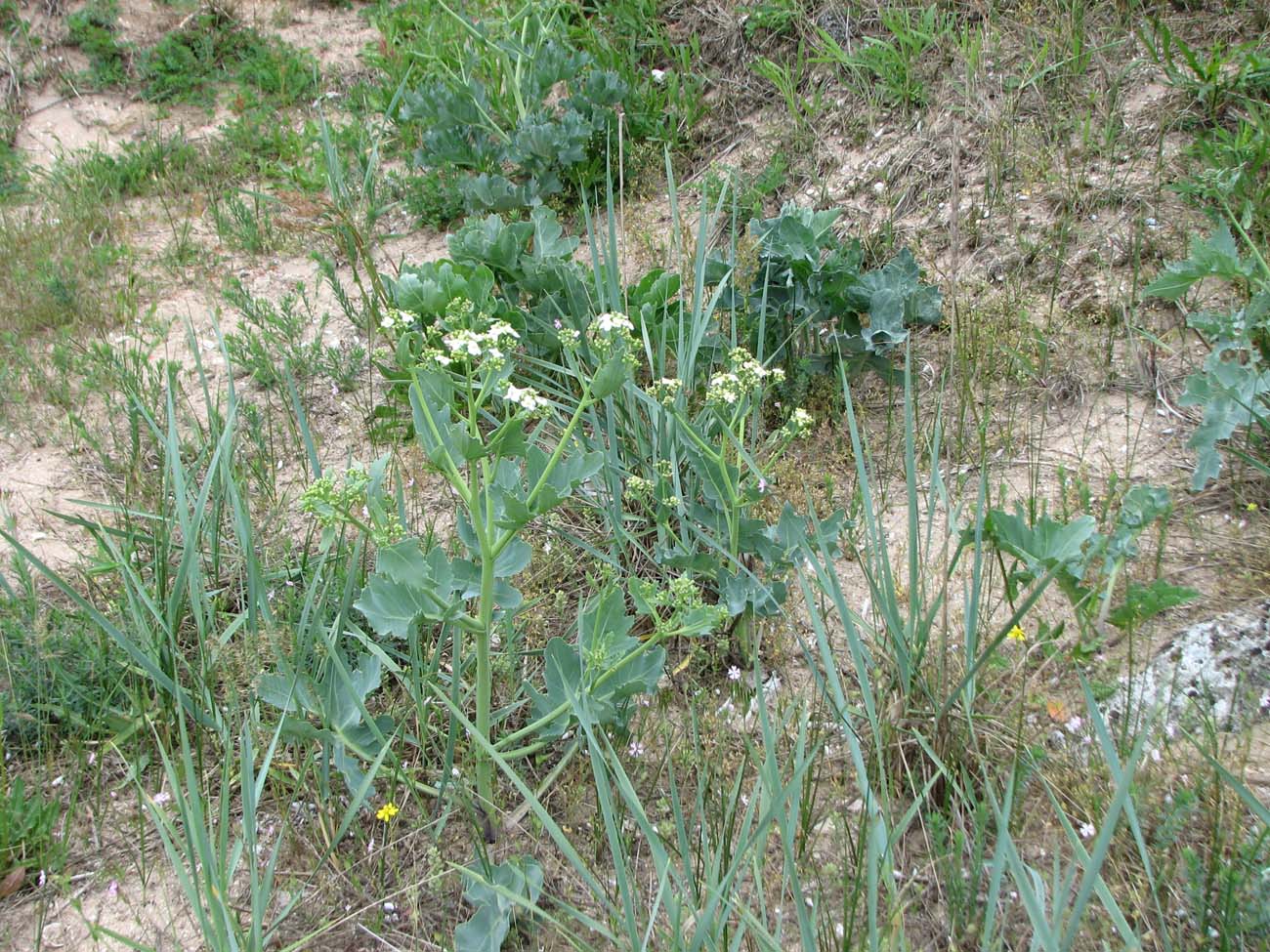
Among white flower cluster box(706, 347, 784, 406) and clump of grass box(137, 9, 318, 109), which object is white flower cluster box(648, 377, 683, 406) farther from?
clump of grass box(137, 9, 318, 109)

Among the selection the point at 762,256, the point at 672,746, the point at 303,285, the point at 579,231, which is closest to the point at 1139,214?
the point at 762,256

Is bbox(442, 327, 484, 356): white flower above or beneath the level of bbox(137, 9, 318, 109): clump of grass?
beneath

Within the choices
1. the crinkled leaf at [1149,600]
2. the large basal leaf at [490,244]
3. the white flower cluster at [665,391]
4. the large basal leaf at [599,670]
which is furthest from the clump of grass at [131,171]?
the crinkled leaf at [1149,600]

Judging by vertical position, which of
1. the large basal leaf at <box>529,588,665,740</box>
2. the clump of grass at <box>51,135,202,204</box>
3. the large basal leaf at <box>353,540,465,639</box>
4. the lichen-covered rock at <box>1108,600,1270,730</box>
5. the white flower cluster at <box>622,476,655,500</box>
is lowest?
the lichen-covered rock at <box>1108,600,1270,730</box>

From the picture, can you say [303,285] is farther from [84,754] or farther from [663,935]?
[663,935]

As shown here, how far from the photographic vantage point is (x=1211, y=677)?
2359 mm

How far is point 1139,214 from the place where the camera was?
3.54 m

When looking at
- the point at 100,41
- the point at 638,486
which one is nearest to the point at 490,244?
the point at 638,486

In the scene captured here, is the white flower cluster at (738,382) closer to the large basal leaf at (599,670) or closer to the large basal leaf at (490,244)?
the large basal leaf at (599,670)

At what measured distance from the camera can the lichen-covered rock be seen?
2.26 meters

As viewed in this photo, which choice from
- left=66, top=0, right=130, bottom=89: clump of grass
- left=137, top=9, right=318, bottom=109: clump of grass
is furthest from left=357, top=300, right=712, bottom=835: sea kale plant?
left=66, top=0, right=130, bottom=89: clump of grass

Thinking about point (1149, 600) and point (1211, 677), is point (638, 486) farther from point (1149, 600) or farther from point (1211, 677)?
point (1211, 677)

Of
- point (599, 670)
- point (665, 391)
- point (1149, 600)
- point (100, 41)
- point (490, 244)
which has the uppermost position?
point (100, 41)

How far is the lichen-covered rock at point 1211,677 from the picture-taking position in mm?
2258
